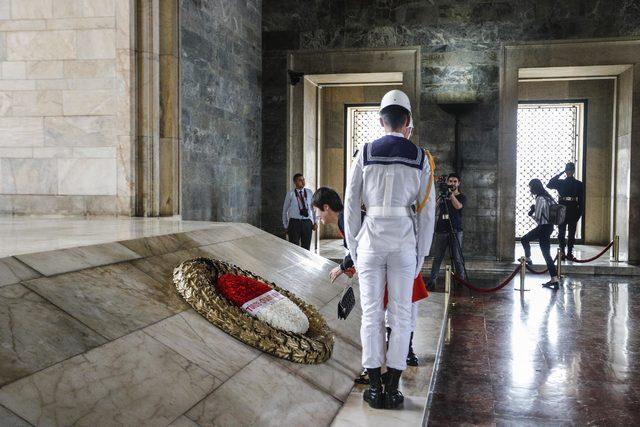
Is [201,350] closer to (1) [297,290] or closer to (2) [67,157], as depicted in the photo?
(1) [297,290]

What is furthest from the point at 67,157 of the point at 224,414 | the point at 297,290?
the point at 224,414

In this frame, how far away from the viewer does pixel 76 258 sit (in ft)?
11.3

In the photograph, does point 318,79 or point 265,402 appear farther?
point 318,79

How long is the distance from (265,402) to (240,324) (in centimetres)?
61

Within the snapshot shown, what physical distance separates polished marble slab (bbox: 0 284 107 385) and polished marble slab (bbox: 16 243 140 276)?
32 cm

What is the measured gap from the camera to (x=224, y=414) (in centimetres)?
278

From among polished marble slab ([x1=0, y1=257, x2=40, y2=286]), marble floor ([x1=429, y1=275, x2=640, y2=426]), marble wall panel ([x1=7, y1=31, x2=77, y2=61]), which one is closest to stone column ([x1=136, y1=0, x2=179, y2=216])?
marble wall panel ([x1=7, y1=31, x2=77, y2=61])

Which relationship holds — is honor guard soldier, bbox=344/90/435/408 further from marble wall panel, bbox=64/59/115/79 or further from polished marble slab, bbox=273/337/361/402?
marble wall panel, bbox=64/59/115/79

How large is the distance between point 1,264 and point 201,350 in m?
1.06

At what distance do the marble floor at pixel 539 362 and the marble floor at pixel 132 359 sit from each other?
360 millimetres

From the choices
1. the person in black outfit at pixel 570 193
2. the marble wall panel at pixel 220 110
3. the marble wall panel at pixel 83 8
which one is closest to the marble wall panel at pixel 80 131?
the marble wall panel at pixel 220 110

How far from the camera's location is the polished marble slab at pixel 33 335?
91.4 inches

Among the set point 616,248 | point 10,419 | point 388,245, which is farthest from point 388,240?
point 616,248

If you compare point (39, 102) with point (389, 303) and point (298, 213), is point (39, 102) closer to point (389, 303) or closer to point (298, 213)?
point (298, 213)
